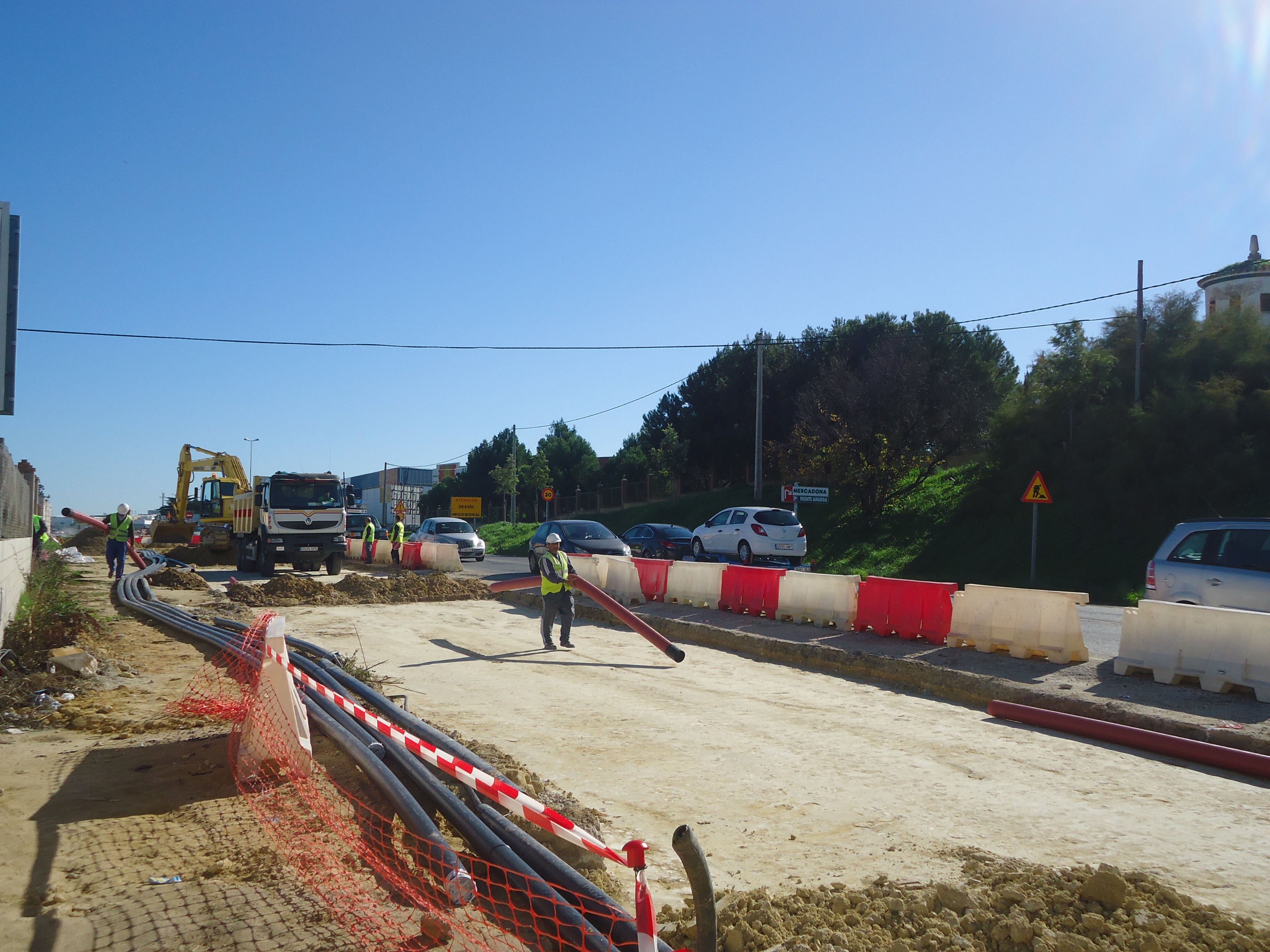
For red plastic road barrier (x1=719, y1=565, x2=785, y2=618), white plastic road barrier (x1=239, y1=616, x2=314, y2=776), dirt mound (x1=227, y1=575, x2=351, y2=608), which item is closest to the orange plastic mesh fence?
white plastic road barrier (x1=239, y1=616, x2=314, y2=776)

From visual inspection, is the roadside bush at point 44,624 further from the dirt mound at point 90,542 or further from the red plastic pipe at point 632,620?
the dirt mound at point 90,542

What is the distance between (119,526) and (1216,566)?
66.5ft

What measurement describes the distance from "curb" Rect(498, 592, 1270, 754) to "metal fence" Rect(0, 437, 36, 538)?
939 centimetres

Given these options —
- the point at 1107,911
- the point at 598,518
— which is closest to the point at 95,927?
the point at 1107,911

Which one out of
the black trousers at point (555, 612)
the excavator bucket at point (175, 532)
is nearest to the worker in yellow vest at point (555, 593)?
the black trousers at point (555, 612)

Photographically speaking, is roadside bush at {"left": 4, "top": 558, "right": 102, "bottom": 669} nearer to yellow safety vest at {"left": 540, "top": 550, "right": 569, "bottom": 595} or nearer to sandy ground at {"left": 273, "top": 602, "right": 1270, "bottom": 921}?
sandy ground at {"left": 273, "top": 602, "right": 1270, "bottom": 921}

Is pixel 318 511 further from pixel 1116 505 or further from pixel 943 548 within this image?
pixel 1116 505

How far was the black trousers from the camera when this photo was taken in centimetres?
1289

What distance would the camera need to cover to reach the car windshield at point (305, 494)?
25.4m

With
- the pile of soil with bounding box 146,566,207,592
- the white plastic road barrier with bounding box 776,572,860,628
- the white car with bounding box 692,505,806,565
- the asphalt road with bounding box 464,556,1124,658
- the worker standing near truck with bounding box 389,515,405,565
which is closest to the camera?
the asphalt road with bounding box 464,556,1124,658

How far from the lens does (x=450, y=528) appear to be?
3297 centimetres

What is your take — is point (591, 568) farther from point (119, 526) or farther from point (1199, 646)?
point (1199, 646)

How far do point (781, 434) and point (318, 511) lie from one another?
3143 cm

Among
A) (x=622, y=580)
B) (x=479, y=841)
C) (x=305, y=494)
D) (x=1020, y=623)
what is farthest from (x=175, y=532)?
(x=479, y=841)
